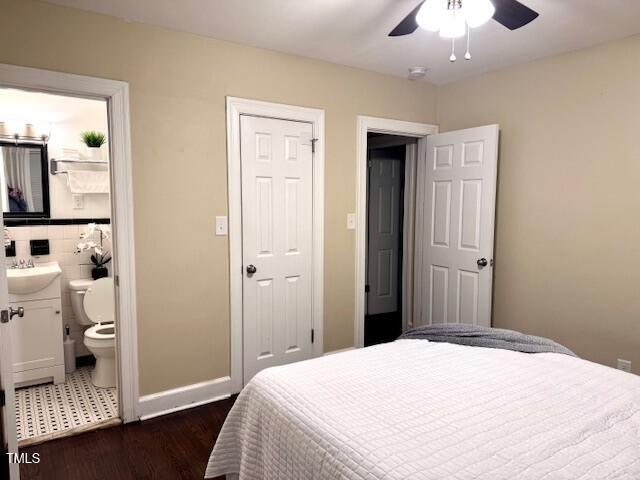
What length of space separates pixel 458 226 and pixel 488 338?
1480 mm

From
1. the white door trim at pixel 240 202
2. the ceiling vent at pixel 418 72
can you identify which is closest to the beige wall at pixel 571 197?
the ceiling vent at pixel 418 72

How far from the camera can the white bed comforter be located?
48.0 inches

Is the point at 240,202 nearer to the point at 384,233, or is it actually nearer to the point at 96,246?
the point at 96,246

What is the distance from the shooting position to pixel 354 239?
3.48 metres

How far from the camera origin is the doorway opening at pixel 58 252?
3.04 meters

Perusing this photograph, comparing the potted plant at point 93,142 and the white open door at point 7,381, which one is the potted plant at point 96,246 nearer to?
the potted plant at point 93,142

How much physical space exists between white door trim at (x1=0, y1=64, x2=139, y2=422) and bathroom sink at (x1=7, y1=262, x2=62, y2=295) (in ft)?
2.86

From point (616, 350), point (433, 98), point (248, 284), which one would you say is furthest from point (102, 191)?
point (616, 350)

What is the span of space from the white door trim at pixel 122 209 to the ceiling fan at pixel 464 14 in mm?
1637

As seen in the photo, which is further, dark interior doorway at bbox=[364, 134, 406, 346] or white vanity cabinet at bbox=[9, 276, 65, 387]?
dark interior doorway at bbox=[364, 134, 406, 346]

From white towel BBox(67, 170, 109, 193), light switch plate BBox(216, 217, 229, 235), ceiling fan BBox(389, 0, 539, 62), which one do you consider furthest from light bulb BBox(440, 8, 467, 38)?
white towel BBox(67, 170, 109, 193)

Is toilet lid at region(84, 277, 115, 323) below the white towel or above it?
below

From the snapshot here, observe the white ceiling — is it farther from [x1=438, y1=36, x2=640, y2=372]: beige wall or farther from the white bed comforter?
the white bed comforter

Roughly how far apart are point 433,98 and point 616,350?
2.41m
